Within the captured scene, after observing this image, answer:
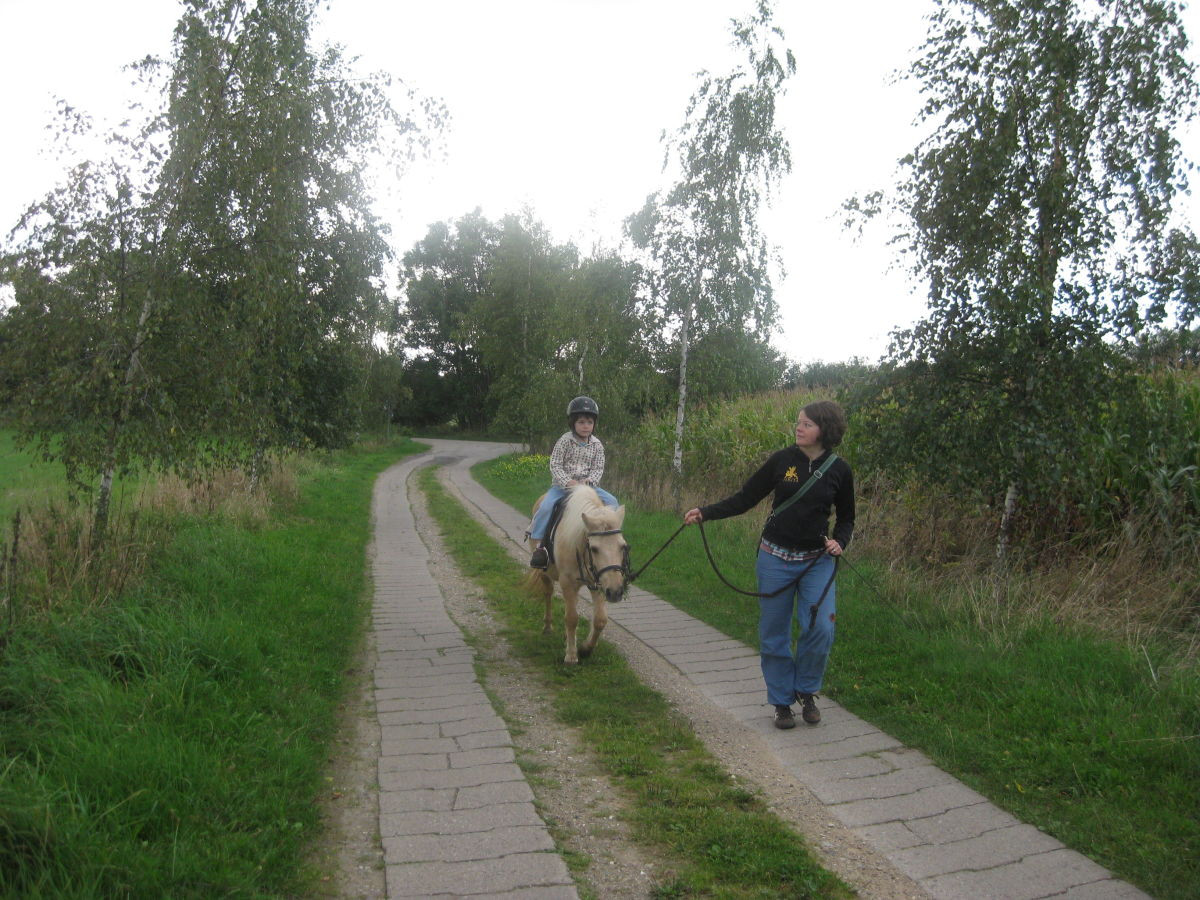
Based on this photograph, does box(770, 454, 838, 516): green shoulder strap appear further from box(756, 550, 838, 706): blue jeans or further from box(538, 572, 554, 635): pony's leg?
box(538, 572, 554, 635): pony's leg

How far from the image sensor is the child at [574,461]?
7.05 m

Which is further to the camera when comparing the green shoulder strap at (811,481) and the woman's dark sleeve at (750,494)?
the woman's dark sleeve at (750,494)

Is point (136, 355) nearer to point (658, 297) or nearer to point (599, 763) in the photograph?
point (599, 763)

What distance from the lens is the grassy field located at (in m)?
3.51

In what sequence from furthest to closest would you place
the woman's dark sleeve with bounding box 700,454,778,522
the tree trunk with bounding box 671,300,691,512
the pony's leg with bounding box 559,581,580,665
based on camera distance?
the tree trunk with bounding box 671,300,691,512 → the pony's leg with bounding box 559,581,580,665 → the woman's dark sleeve with bounding box 700,454,778,522

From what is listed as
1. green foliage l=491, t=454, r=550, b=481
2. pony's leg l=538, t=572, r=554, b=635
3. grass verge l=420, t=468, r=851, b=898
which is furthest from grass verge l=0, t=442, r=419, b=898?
green foliage l=491, t=454, r=550, b=481

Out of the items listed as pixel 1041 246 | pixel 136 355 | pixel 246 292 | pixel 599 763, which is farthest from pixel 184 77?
Result: pixel 1041 246

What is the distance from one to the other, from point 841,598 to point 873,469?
1262 mm

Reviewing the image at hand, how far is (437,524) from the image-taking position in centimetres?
1538

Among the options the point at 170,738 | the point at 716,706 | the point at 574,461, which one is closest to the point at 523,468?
the point at 574,461

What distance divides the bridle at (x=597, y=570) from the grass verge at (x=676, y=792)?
0.71m

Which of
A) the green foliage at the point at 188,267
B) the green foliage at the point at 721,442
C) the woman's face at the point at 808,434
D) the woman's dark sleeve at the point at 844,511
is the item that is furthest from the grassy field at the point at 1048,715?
the green foliage at the point at 721,442

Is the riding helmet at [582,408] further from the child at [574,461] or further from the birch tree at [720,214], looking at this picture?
the birch tree at [720,214]

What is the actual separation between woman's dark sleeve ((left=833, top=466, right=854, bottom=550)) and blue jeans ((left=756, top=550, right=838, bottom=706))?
156 mm
